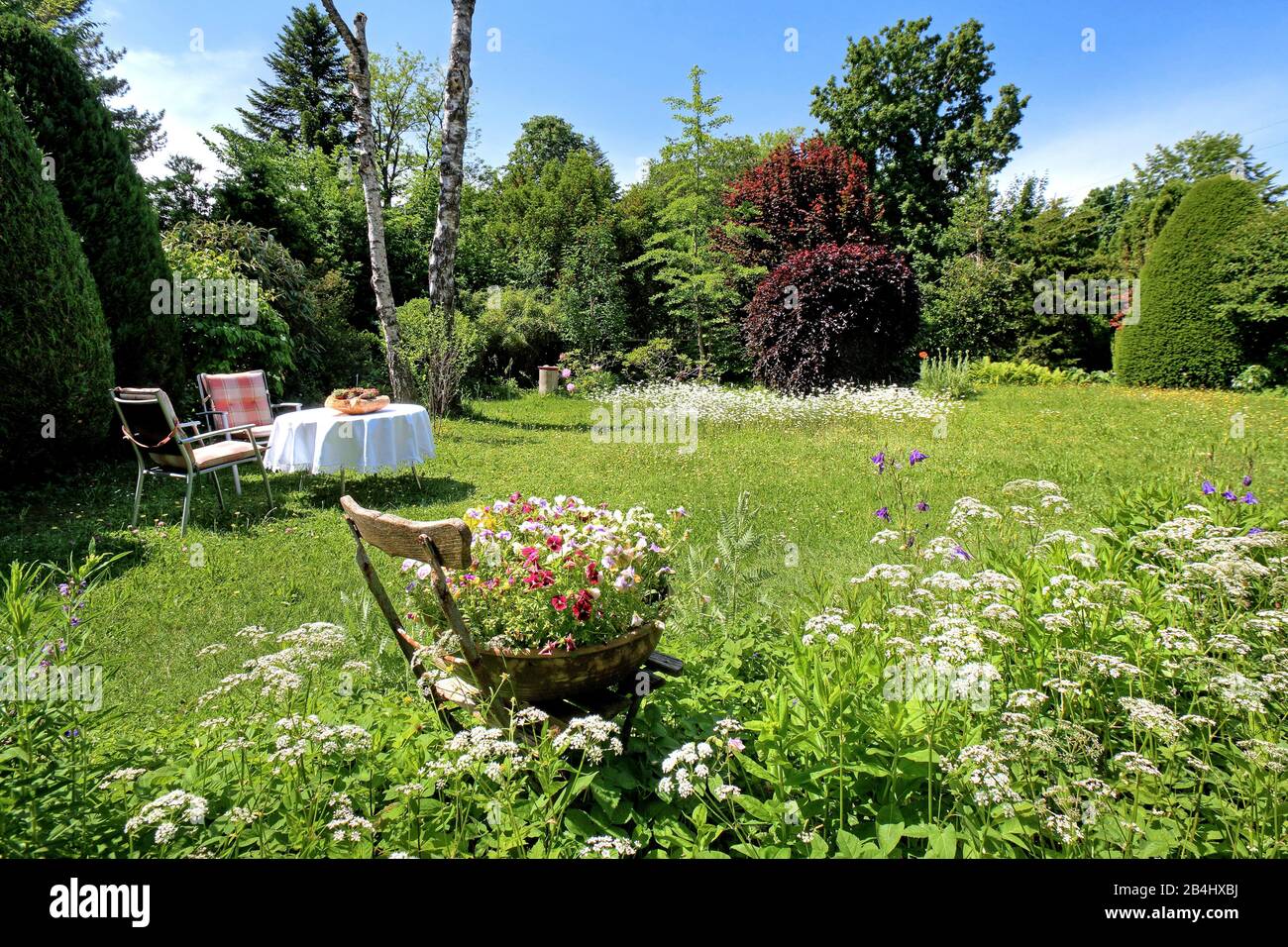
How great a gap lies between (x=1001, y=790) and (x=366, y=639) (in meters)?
2.30

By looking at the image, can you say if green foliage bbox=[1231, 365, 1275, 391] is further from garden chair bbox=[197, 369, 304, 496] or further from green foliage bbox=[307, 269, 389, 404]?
green foliage bbox=[307, 269, 389, 404]

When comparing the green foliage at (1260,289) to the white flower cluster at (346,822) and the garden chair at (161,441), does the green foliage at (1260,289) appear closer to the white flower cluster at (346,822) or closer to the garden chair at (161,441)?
the white flower cluster at (346,822)

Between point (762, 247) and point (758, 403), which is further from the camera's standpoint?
point (762, 247)

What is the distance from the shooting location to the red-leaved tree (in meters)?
13.6

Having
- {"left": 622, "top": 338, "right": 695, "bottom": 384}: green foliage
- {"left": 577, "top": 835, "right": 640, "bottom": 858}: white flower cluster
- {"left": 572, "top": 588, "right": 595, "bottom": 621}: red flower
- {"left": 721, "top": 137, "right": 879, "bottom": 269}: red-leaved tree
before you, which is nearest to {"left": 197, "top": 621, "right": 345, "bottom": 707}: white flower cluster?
{"left": 572, "top": 588, "right": 595, "bottom": 621}: red flower

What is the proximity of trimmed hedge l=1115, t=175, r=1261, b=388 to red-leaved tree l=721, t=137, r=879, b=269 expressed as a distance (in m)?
5.26

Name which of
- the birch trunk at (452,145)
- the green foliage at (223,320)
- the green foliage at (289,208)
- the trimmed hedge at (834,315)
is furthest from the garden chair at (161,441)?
the trimmed hedge at (834,315)

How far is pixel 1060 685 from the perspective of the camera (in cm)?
153

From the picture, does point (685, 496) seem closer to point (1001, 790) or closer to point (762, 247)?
point (1001, 790)

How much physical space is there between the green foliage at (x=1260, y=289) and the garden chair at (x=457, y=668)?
43.6ft

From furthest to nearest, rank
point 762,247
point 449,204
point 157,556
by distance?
1. point 762,247
2. point 449,204
3. point 157,556

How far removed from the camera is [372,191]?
30.4 ft

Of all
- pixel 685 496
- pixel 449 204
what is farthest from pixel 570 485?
pixel 449 204

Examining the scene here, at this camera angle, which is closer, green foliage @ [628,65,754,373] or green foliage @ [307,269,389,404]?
green foliage @ [307,269,389,404]
